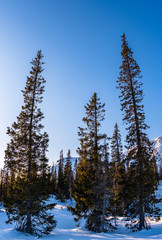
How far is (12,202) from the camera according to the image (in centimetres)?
1510

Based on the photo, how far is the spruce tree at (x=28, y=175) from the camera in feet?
49.2

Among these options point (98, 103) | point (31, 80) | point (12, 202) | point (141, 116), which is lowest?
point (12, 202)

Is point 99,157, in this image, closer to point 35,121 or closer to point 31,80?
point 35,121

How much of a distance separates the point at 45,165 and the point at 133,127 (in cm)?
961

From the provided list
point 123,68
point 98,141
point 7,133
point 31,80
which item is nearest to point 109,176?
point 98,141

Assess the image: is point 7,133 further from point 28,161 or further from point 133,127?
point 133,127

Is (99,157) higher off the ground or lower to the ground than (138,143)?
lower

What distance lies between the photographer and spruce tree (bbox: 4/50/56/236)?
15.0m

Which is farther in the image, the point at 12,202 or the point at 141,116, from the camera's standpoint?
the point at 141,116

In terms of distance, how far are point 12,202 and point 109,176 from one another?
360 inches

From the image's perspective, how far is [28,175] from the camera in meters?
15.5

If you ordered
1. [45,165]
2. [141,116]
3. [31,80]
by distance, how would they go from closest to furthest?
[45,165]
[141,116]
[31,80]

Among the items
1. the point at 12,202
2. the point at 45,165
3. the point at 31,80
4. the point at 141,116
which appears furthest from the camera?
the point at 31,80

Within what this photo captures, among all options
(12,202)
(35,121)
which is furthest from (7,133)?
(12,202)
